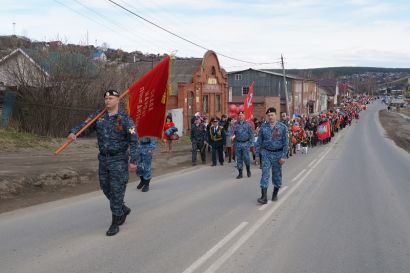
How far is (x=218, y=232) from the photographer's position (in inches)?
268

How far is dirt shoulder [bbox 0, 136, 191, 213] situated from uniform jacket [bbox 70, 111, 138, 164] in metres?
3.04

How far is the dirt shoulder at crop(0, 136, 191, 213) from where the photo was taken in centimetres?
974

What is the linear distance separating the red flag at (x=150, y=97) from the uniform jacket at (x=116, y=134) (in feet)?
5.78

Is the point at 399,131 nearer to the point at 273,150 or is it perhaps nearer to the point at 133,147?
the point at 273,150

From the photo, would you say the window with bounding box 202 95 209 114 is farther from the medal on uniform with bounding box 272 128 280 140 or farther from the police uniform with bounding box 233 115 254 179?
the medal on uniform with bounding box 272 128 280 140

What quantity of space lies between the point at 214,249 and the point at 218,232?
864 mm

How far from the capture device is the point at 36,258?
18.1 ft

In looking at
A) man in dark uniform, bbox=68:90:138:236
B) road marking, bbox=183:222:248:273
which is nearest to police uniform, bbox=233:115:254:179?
road marking, bbox=183:222:248:273

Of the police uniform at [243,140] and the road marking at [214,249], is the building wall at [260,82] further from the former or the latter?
the road marking at [214,249]

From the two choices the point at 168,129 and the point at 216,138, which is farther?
the point at 168,129

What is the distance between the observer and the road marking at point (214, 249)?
527cm

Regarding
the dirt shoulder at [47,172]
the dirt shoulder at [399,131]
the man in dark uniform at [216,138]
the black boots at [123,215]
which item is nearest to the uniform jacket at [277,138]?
the black boots at [123,215]

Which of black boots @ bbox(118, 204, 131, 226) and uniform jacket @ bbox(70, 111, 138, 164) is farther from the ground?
uniform jacket @ bbox(70, 111, 138, 164)

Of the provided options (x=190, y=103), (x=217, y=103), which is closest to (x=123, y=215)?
(x=190, y=103)
